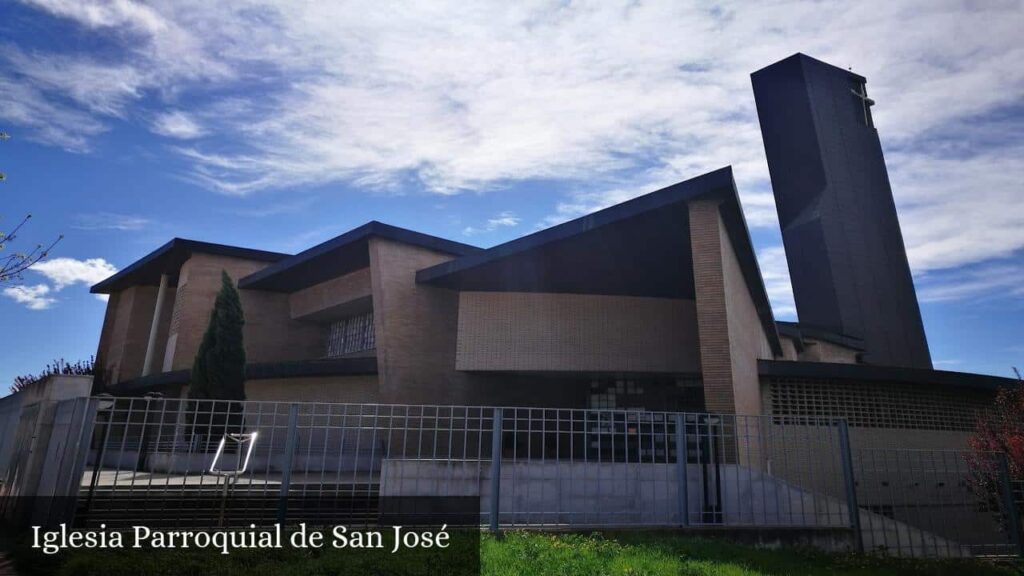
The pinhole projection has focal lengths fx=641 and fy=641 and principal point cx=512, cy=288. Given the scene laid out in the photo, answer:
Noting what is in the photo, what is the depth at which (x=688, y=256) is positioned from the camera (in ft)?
47.4

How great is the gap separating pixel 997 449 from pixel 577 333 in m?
9.29

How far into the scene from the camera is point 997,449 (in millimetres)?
12852

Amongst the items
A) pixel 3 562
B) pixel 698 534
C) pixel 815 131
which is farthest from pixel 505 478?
pixel 815 131

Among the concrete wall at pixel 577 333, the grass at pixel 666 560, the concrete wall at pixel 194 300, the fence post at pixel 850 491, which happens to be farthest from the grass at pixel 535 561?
the concrete wall at pixel 194 300

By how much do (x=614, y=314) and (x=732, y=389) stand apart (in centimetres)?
577

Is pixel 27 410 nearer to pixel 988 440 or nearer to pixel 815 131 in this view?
pixel 988 440

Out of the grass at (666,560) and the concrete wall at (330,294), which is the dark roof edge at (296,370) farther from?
the grass at (666,560)

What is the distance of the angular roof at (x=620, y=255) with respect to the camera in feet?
40.7

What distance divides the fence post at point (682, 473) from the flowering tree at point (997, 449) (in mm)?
4392

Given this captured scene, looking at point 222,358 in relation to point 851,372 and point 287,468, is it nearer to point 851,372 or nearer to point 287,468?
point 287,468

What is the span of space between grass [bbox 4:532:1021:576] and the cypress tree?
12.2 metres

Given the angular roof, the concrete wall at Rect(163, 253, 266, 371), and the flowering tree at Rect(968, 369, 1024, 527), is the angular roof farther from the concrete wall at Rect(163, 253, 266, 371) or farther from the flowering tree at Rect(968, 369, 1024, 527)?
the concrete wall at Rect(163, 253, 266, 371)

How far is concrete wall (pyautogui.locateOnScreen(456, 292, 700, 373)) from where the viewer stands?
16875 mm

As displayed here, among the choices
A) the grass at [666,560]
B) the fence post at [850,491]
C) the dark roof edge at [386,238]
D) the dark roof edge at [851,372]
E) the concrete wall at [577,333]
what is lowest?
the grass at [666,560]
